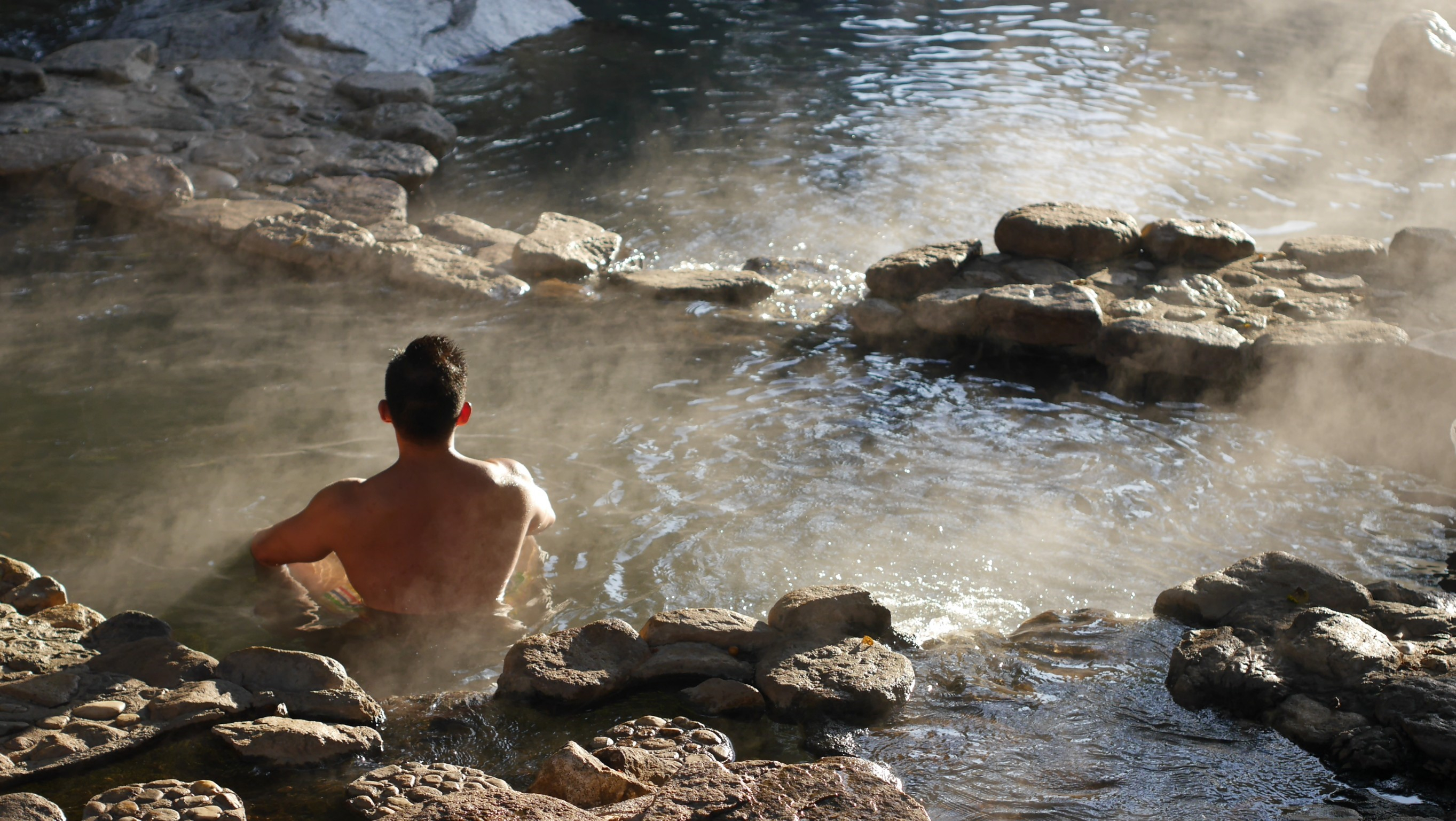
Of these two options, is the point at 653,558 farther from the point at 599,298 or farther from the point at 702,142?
the point at 702,142

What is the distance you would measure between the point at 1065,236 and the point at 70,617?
5.97m

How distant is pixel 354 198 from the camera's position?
325 inches

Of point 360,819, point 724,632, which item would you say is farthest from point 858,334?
point 360,819

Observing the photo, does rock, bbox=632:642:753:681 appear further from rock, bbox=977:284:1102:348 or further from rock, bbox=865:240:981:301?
rock, bbox=865:240:981:301

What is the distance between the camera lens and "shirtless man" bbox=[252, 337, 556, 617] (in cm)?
326

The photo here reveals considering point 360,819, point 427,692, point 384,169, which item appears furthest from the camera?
point 384,169

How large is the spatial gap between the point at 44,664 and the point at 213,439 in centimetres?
218

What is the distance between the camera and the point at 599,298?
22.8ft

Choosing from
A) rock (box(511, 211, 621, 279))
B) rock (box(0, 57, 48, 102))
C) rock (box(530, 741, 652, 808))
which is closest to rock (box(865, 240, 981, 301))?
rock (box(511, 211, 621, 279))

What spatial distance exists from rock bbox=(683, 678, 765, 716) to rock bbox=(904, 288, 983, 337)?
12.3 ft

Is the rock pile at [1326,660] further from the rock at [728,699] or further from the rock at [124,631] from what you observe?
the rock at [124,631]

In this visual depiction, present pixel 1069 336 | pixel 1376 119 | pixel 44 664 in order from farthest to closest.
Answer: pixel 1376 119 → pixel 1069 336 → pixel 44 664

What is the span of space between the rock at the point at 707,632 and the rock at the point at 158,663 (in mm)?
1270

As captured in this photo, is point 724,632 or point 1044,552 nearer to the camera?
point 724,632
